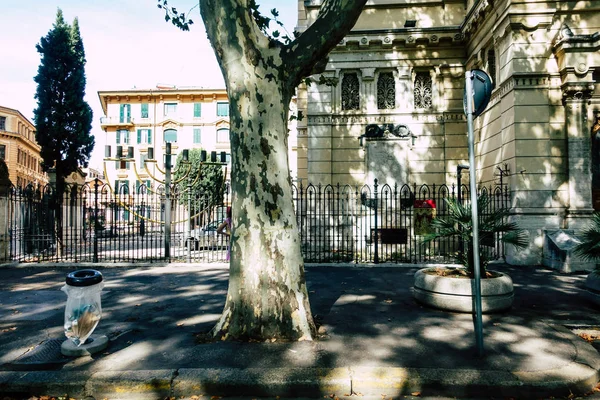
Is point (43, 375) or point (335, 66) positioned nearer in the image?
point (43, 375)

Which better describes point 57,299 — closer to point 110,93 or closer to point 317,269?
point 317,269

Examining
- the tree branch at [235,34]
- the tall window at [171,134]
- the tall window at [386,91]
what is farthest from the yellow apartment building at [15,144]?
the tree branch at [235,34]

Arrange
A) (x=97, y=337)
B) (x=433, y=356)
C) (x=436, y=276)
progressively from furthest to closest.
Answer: (x=436, y=276)
(x=97, y=337)
(x=433, y=356)

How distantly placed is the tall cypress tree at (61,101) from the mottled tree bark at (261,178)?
61.8 ft

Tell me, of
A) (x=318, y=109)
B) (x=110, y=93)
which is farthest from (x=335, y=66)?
(x=110, y=93)

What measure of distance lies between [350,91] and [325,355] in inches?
592

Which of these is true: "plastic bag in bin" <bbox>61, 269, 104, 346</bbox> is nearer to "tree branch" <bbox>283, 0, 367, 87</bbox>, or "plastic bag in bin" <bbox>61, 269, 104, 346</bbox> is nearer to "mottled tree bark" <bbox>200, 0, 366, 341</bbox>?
"mottled tree bark" <bbox>200, 0, 366, 341</bbox>

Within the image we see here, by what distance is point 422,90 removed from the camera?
56.6 feet

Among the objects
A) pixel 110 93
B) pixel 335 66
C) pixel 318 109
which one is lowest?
pixel 318 109

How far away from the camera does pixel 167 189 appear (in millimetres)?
12742

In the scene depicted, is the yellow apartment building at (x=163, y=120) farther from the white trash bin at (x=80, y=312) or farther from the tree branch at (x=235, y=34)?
the white trash bin at (x=80, y=312)

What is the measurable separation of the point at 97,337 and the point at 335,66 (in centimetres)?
1534

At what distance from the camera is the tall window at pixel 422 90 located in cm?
1719

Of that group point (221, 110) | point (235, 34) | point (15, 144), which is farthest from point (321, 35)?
point (15, 144)
